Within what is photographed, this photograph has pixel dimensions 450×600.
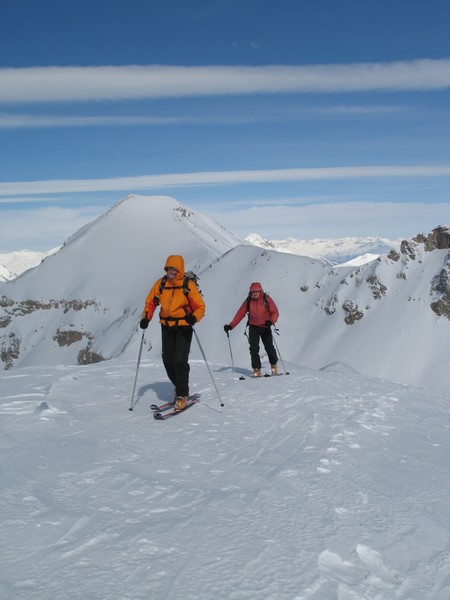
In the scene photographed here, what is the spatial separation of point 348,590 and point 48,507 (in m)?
2.94

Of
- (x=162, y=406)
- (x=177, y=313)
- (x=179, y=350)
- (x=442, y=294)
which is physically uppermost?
(x=177, y=313)

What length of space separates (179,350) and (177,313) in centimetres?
73

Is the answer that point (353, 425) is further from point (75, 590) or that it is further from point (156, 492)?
point (75, 590)

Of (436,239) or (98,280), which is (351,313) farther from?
(98,280)

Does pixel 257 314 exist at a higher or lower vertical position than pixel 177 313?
lower

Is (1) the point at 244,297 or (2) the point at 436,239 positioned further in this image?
(2) the point at 436,239

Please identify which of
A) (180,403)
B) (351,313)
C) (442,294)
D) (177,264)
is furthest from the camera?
(351,313)

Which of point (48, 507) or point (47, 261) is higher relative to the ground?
point (47, 261)

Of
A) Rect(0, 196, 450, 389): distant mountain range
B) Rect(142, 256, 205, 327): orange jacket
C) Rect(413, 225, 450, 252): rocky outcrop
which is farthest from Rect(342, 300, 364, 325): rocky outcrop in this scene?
Rect(142, 256, 205, 327): orange jacket

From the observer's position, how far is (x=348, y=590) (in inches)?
154

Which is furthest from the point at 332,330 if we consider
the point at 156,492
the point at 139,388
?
the point at 156,492

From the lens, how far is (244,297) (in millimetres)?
78562

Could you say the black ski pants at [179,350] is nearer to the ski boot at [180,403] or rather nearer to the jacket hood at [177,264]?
the ski boot at [180,403]

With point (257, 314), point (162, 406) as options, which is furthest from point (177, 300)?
point (257, 314)
